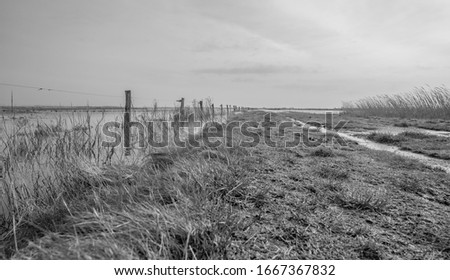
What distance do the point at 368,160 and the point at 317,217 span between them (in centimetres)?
401

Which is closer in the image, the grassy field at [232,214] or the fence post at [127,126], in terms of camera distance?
the grassy field at [232,214]

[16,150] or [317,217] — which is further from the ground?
[16,150]

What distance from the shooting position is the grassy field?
2.03 m

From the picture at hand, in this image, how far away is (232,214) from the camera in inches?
100

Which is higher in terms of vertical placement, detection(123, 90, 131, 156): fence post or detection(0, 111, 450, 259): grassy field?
detection(123, 90, 131, 156): fence post

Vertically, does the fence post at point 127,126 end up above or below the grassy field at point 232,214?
above

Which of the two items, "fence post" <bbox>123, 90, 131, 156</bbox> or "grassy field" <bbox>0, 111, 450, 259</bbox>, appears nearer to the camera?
"grassy field" <bbox>0, 111, 450, 259</bbox>

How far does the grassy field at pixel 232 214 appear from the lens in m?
2.03

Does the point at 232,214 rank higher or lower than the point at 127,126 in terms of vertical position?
lower

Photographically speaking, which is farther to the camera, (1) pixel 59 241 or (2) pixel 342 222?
(2) pixel 342 222

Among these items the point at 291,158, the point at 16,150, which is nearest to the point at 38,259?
the point at 16,150

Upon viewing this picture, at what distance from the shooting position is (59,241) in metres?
2.07
